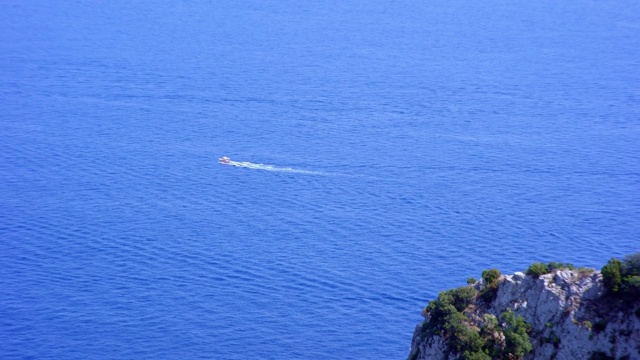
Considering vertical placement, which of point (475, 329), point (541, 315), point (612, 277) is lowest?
point (541, 315)

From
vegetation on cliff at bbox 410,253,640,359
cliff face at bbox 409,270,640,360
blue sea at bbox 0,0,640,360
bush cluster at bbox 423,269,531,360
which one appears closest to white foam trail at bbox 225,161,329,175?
blue sea at bbox 0,0,640,360

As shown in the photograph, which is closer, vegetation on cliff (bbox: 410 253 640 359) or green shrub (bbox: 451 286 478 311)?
vegetation on cliff (bbox: 410 253 640 359)

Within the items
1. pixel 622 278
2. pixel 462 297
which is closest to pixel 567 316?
pixel 622 278

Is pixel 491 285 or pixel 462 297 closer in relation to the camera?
pixel 491 285

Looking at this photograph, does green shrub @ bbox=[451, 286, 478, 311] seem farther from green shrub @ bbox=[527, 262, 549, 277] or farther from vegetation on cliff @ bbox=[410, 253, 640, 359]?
green shrub @ bbox=[527, 262, 549, 277]

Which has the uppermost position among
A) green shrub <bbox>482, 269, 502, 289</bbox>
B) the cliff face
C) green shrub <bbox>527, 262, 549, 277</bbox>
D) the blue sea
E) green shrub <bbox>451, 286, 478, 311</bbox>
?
the blue sea

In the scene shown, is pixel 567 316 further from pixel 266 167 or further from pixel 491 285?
pixel 266 167

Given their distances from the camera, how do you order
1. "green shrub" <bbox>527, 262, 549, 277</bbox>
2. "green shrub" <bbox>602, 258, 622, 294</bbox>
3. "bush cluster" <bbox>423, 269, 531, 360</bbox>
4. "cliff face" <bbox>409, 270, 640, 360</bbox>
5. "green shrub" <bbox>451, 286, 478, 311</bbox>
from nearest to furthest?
"cliff face" <bbox>409, 270, 640, 360</bbox>
"green shrub" <bbox>602, 258, 622, 294</bbox>
"bush cluster" <bbox>423, 269, 531, 360</bbox>
"green shrub" <bbox>527, 262, 549, 277</bbox>
"green shrub" <bbox>451, 286, 478, 311</bbox>

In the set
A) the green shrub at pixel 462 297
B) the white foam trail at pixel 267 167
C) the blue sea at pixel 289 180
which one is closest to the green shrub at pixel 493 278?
the green shrub at pixel 462 297
